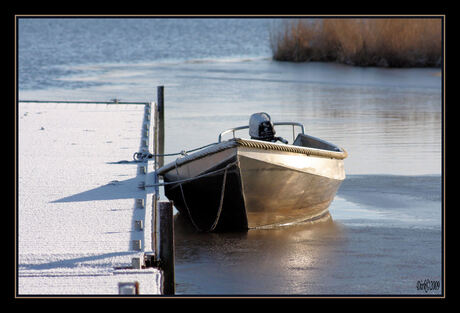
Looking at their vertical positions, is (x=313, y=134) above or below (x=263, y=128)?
below

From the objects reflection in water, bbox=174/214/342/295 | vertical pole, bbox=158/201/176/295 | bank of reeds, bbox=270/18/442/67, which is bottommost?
reflection in water, bbox=174/214/342/295

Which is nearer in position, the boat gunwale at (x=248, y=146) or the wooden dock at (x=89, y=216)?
the wooden dock at (x=89, y=216)

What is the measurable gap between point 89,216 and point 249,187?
2.16 meters

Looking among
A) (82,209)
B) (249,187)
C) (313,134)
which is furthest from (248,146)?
(313,134)

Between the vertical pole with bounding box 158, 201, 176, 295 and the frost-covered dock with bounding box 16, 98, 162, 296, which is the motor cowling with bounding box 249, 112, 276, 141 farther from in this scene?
the vertical pole with bounding box 158, 201, 176, 295

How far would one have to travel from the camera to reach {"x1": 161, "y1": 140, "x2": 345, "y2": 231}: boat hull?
10930 millimetres

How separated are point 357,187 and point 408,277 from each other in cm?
444

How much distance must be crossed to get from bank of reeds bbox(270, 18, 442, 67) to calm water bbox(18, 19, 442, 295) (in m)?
0.62

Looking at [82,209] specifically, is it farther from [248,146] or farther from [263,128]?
[263,128]

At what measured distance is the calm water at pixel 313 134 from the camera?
9711 mm

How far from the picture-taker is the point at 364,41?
3347cm

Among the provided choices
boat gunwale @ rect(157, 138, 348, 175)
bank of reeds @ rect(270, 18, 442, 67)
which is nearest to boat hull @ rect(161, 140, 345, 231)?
boat gunwale @ rect(157, 138, 348, 175)

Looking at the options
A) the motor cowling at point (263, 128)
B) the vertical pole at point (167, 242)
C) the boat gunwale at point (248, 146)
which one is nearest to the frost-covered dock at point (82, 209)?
the vertical pole at point (167, 242)

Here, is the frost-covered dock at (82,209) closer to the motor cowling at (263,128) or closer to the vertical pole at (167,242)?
the vertical pole at (167,242)
